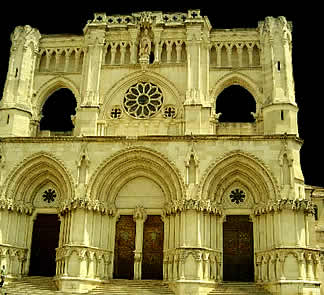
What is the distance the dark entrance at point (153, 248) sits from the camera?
17.2 metres

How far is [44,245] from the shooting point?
17938 mm

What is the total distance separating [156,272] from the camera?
56.4 ft

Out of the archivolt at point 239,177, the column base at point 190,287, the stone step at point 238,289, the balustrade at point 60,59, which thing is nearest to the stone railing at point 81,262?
the column base at point 190,287

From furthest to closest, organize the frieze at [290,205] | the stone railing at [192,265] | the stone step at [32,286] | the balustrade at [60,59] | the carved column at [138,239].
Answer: the balustrade at [60,59] → the carved column at [138,239] → the frieze at [290,205] → the stone railing at [192,265] → the stone step at [32,286]

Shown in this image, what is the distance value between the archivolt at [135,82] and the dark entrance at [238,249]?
5876 millimetres

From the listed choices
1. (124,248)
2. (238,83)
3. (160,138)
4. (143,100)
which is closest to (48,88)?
(143,100)

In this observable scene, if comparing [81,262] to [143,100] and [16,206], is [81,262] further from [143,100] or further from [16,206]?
[143,100]

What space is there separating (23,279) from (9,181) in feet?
12.5

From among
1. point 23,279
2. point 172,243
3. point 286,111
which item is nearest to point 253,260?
point 172,243

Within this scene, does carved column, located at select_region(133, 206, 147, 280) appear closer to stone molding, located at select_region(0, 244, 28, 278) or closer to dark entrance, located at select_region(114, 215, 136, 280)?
dark entrance, located at select_region(114, 215, 136, 280)

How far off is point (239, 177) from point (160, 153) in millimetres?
3243

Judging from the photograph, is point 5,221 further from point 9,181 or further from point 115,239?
point 115,239

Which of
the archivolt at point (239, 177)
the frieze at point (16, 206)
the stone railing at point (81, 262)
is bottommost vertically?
the stone railing at point (81, 262)

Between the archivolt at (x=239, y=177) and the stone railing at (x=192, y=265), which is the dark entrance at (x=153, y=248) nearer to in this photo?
the stone railing at (x=192, y=265)
